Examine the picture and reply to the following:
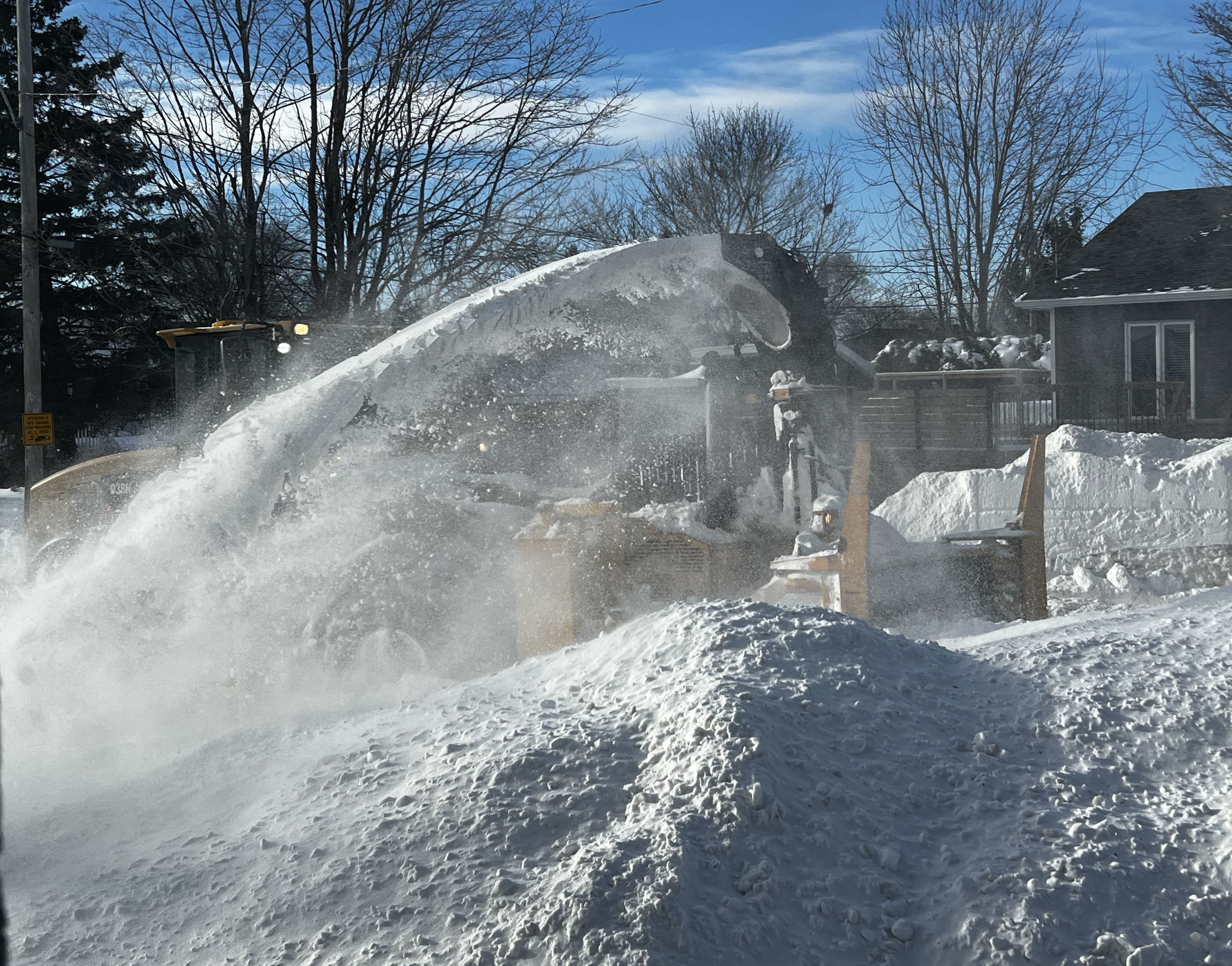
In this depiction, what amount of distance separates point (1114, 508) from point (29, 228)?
1371cm

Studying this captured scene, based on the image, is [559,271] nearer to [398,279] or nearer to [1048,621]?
[1048,621]

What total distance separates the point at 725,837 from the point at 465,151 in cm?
1509

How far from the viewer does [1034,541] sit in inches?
263

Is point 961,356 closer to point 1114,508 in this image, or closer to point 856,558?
point 1114,508

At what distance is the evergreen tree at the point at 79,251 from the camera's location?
1573 cm

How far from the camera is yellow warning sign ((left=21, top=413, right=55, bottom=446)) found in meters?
13.6

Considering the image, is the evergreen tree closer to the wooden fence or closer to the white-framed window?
the wooden fence

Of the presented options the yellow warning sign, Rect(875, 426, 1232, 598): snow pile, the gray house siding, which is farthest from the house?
the yellow warning sign

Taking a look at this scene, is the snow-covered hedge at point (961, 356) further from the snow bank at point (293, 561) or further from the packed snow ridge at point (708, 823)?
the packed snow ridge at point (708, 823)

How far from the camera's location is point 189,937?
269 centimetres

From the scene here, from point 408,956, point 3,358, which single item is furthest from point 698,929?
point 3,358

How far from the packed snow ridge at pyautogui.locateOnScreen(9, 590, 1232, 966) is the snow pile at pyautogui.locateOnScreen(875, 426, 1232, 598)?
5.60 m

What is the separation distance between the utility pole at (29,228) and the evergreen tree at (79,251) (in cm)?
30

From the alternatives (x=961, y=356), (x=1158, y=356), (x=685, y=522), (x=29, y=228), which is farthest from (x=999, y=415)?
(x=29, y=228)
